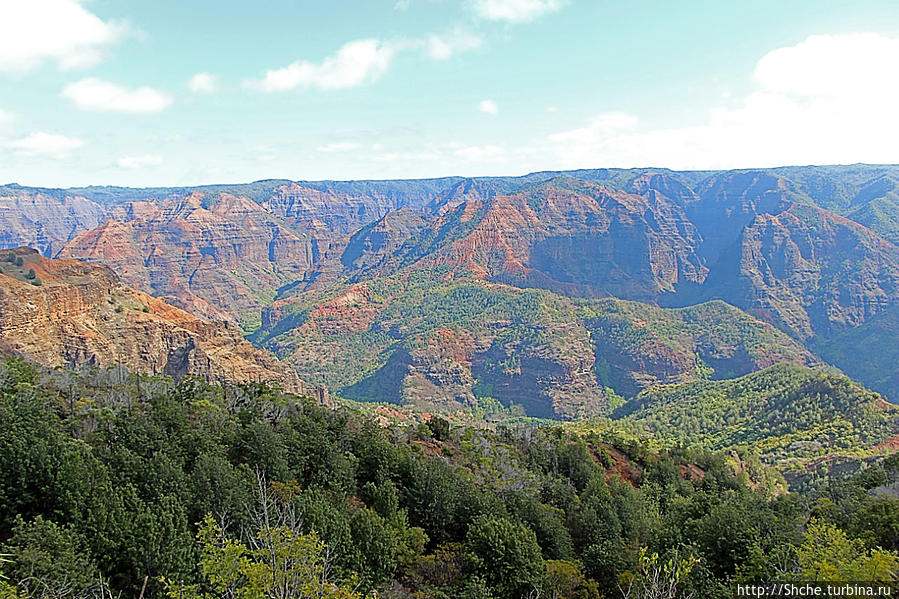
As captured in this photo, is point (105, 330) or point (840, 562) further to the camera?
point (105, 330)

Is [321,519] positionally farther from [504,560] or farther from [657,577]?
[657,577]

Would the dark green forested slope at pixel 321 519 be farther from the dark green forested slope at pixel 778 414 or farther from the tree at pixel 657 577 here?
the dark green forested slope at pixel 778 414

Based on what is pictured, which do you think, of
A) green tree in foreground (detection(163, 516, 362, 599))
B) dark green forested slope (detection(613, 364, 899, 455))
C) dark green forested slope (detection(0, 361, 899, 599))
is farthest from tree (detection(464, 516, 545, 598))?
dark green forested slope (detection(613, 364, 899, 455))

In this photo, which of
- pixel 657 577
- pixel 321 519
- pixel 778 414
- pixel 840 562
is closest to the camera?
pixel 657 577

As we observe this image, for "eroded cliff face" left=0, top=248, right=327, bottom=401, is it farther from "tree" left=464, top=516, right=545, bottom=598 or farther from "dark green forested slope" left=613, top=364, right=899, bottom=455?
"dark green forested slope" left=613, top=364, right=899, bottom=455

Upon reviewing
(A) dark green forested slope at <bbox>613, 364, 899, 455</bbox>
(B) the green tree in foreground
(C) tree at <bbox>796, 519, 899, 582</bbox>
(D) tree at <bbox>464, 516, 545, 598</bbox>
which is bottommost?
(A) dark green forested slope at <bbox>613, 364, 899, 455</bbox>

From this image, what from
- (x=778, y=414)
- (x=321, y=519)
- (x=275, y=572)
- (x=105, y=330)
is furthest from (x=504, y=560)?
(x=778, y=414)

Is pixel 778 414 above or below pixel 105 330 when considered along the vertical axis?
below
